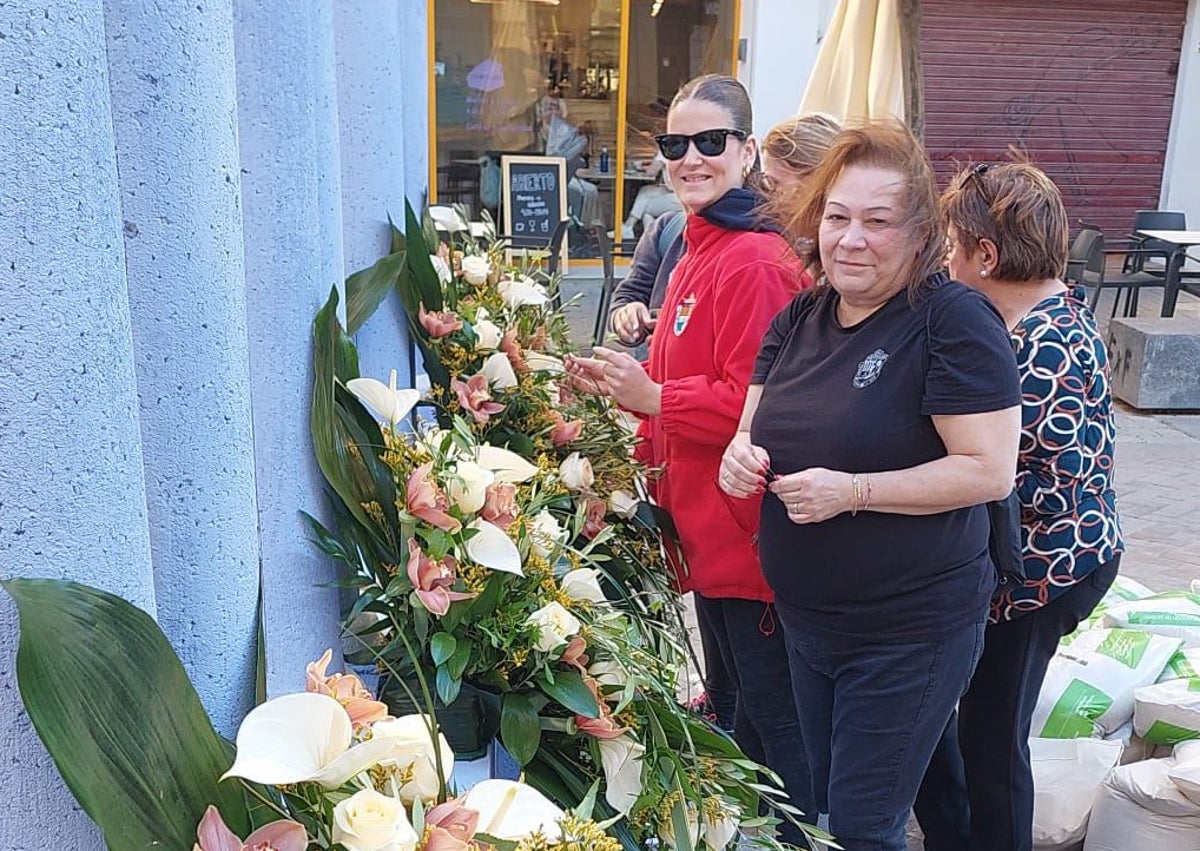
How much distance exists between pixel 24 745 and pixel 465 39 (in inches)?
364

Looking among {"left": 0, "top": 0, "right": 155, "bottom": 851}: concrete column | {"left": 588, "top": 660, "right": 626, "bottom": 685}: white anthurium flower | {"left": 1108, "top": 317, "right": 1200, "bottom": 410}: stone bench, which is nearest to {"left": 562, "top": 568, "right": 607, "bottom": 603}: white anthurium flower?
{"left": 588, "top": 660, "right": 626, "bottom": 685}: white anthurium flower

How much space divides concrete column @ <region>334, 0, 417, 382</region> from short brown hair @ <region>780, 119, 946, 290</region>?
0.81 meters

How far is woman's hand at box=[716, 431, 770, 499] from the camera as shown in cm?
199

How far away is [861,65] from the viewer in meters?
4.17

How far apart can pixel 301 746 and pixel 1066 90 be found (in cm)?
1187

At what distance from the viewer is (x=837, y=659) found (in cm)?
205

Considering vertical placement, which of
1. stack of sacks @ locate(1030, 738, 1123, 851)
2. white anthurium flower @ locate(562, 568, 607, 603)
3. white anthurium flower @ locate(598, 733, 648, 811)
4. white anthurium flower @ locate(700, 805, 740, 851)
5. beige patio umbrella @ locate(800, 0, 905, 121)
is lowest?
Result: stack of sacks @ locate(1030, 738, 1123, 851)

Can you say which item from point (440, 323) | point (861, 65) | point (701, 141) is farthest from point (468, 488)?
point (861, 65)

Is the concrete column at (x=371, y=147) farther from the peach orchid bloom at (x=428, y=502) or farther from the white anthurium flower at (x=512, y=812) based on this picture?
the white anthurium flower at (x=512, y=812)

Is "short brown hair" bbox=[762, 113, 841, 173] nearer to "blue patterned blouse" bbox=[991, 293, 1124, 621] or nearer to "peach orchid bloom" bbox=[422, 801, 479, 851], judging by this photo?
"blue patterned blouse" bbox=[991, 293, 1124, 621]

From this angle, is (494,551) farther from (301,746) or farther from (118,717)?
(118,717)

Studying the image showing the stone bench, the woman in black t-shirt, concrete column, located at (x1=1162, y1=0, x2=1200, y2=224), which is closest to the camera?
the woman in black t-shirt

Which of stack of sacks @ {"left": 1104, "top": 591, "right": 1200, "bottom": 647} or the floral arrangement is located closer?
the floral arrangement

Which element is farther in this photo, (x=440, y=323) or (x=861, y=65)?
(x=861, y=65)
